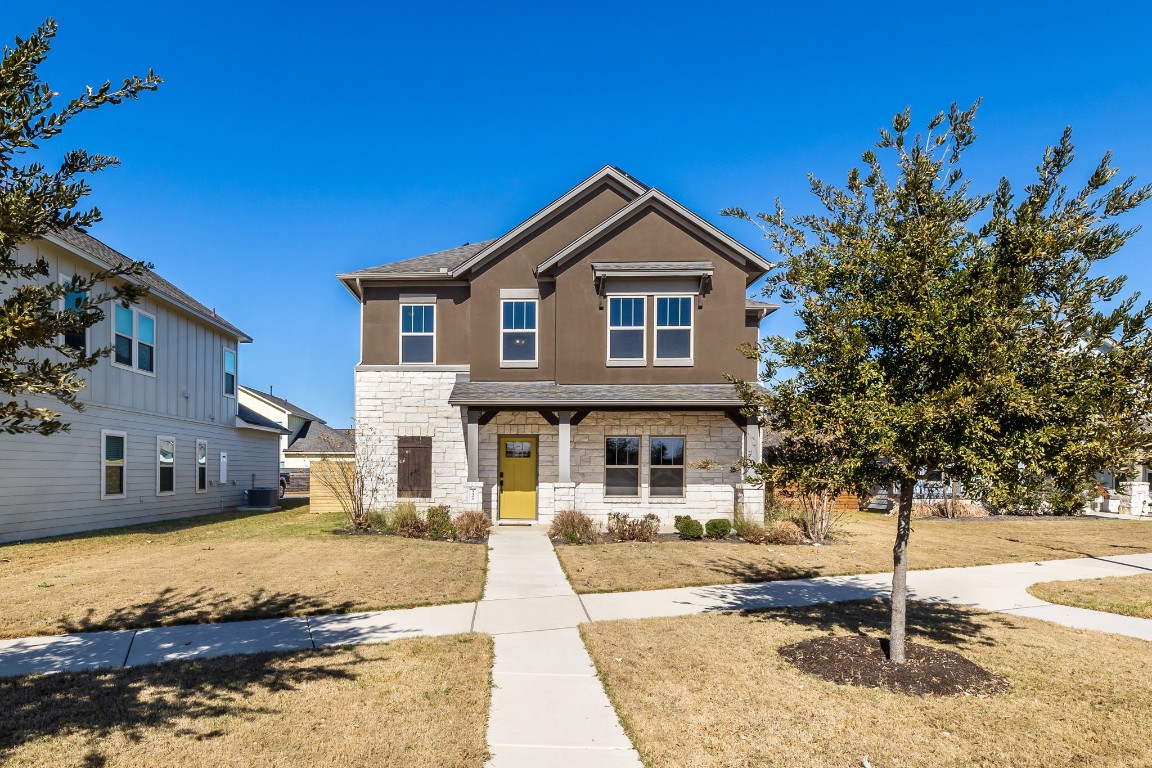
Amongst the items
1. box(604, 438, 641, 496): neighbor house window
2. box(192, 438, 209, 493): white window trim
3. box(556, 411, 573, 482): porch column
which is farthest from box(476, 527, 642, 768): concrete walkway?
box(192, 438, 209, 493): white window trim

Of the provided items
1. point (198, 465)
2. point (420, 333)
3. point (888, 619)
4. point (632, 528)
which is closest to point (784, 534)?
point (632, 528)

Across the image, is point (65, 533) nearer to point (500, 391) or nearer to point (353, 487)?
point (353, 487)

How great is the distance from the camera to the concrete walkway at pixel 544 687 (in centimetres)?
468

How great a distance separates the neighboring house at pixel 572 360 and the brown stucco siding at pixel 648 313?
35 millimetres

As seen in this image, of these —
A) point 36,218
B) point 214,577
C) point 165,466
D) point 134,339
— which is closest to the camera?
point 36,218

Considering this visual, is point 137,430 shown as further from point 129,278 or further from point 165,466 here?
point 129,278

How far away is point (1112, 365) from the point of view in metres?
5.54

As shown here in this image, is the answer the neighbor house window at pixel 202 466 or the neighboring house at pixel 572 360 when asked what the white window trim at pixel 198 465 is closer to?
the neighbor house window at pixel 202 466

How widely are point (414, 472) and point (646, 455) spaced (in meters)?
6.04

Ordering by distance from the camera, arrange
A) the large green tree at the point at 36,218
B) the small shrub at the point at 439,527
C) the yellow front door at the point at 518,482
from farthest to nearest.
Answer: the yellow front door at the point at 518,482 → the small shrub at the point at 439,527 → the large green tree at the point at 36,218

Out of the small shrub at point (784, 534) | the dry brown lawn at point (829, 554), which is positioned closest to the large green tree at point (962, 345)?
the dry brown lawn at point (829, 554)

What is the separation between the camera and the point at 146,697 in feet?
18.0

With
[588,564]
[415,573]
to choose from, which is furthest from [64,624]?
[588,564]

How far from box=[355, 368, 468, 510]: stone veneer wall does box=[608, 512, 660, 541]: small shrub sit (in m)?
4.30
